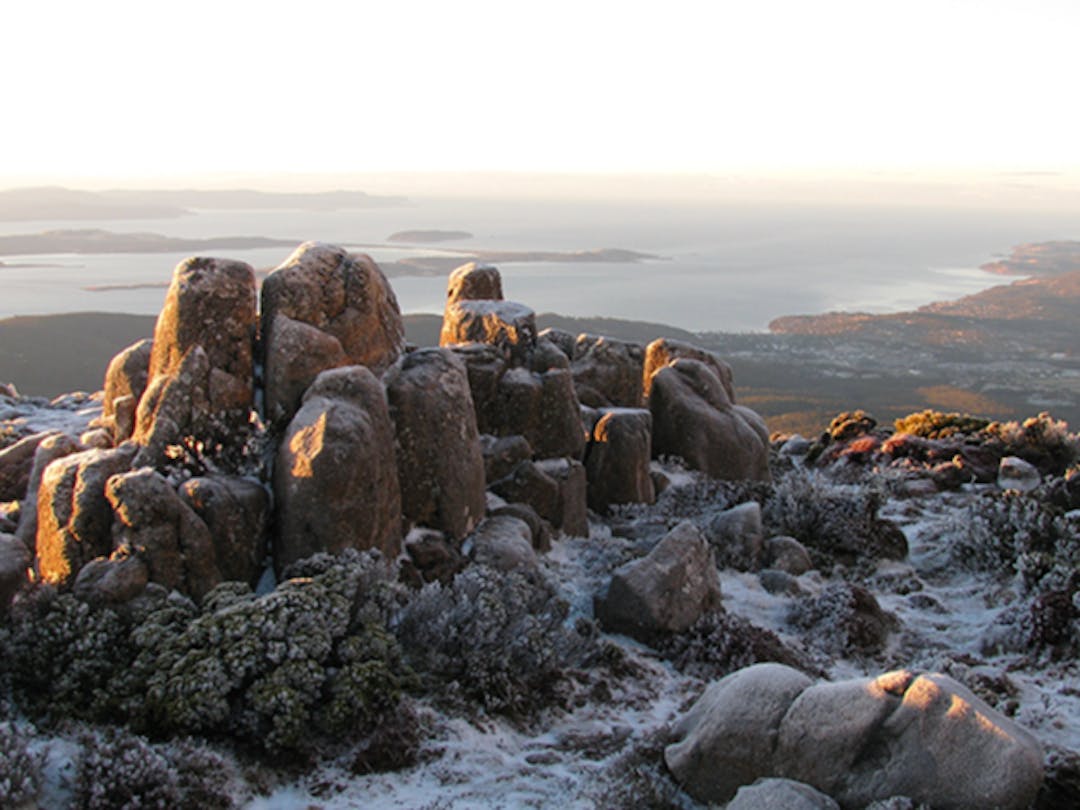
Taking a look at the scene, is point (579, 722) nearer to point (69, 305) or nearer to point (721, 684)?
point (721, 684)

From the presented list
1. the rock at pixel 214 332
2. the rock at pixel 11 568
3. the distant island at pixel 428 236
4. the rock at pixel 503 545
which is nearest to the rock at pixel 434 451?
the rock at pixel 503 545

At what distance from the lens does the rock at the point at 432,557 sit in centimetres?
1017

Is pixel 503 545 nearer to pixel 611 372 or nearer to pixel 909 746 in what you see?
pixel 909 746

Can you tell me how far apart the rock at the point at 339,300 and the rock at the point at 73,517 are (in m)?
3.38

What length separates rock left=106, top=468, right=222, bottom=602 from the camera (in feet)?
26.6

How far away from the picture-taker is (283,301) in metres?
11.3

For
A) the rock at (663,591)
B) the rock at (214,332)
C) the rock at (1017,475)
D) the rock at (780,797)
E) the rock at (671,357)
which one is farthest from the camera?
the rock at (671,357)

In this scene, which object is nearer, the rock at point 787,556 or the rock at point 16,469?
the rock at point 16,469

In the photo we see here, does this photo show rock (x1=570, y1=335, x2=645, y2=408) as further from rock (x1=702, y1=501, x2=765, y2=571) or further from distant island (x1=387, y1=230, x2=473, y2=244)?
distant island (x1=387, y1=230, x2=473, y2=244)

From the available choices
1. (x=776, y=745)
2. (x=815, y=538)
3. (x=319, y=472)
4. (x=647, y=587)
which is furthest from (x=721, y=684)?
(x=815, y=538)

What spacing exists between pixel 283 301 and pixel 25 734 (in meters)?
6.26

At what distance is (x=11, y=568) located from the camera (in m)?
7.96

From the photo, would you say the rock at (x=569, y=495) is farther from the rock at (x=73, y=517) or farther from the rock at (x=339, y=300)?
the rock at (x=73, y=517)

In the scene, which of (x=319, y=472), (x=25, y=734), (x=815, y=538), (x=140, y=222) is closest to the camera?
(x=25, y=734)
